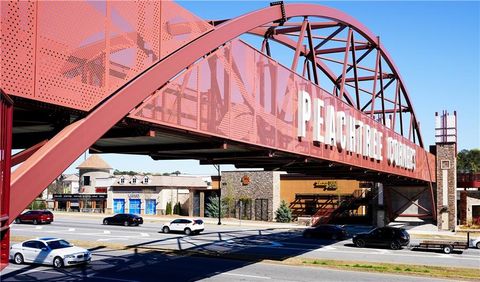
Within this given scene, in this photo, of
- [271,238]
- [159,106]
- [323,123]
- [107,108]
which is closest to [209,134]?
[159,106]

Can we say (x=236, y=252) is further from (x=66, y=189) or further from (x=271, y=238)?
(x=66, y=189)

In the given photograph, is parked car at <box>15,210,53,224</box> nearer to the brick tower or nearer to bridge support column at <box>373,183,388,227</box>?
bridge support column at <box>373,183,388,227</box>

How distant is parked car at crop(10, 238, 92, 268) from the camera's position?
27.5m

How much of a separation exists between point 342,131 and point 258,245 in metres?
16.5

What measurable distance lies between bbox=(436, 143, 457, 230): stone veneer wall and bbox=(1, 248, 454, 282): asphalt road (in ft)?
102

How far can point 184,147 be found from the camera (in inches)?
673

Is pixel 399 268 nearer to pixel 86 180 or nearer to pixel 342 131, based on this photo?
pixel 342 131

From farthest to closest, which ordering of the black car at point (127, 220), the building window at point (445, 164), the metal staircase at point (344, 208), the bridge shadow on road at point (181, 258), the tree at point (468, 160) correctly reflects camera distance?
the tree at point (468, 160), the metal staircase at point (344, 208), the black car at point (127, 220), the building window at point (445, 164), the bridge shadow on road at point (181, 258)

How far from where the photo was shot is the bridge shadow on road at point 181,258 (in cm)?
2489

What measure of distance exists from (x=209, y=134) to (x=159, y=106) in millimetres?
2452

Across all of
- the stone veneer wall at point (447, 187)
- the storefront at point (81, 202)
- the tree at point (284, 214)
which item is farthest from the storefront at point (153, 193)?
the stone veneer wall at point (447, 187)

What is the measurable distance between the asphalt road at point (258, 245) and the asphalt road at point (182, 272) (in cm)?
323

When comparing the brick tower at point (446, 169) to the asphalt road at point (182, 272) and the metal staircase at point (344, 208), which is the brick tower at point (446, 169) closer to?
the metal staircase at point (344, 208)

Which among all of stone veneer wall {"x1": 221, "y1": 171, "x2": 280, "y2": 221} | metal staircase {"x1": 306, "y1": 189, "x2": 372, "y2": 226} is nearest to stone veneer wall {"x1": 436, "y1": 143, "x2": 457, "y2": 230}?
metal staircase {"x1": 306, "y1": 189, "x2": 372, "y2": 226}
